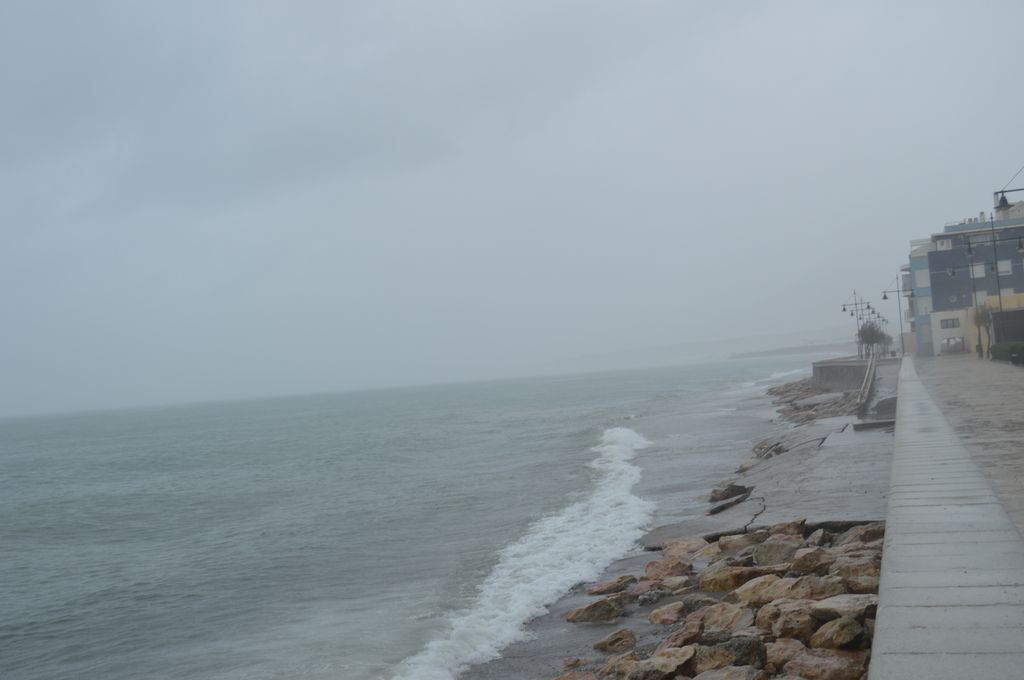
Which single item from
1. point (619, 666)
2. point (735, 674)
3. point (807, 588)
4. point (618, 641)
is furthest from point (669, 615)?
point (735, 674)

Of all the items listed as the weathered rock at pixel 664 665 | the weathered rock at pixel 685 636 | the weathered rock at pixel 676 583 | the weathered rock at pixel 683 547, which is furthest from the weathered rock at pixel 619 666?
the weathered rock at pixel 683 547

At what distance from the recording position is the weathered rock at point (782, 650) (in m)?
6.87

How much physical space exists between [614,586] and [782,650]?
4989mm

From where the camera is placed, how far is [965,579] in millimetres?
5938

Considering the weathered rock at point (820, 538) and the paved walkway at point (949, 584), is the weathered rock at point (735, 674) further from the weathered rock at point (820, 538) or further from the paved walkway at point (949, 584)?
the weathered rock at point (820, 538)

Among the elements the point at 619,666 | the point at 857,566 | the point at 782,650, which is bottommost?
the point at 619,666

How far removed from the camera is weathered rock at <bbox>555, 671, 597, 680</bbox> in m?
8.42

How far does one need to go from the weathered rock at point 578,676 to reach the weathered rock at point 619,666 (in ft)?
0.29

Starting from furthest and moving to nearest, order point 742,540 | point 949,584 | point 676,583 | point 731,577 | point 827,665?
point 742,540
point 676,583
point 731,577
point 827,665
point 949,584

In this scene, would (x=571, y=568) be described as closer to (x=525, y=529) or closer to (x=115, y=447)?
(x=525, y=529)

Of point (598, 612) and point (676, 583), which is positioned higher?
point (676, 583)

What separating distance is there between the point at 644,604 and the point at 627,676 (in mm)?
3415

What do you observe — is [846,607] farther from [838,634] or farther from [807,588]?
[807,588]

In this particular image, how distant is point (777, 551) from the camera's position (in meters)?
11.1
